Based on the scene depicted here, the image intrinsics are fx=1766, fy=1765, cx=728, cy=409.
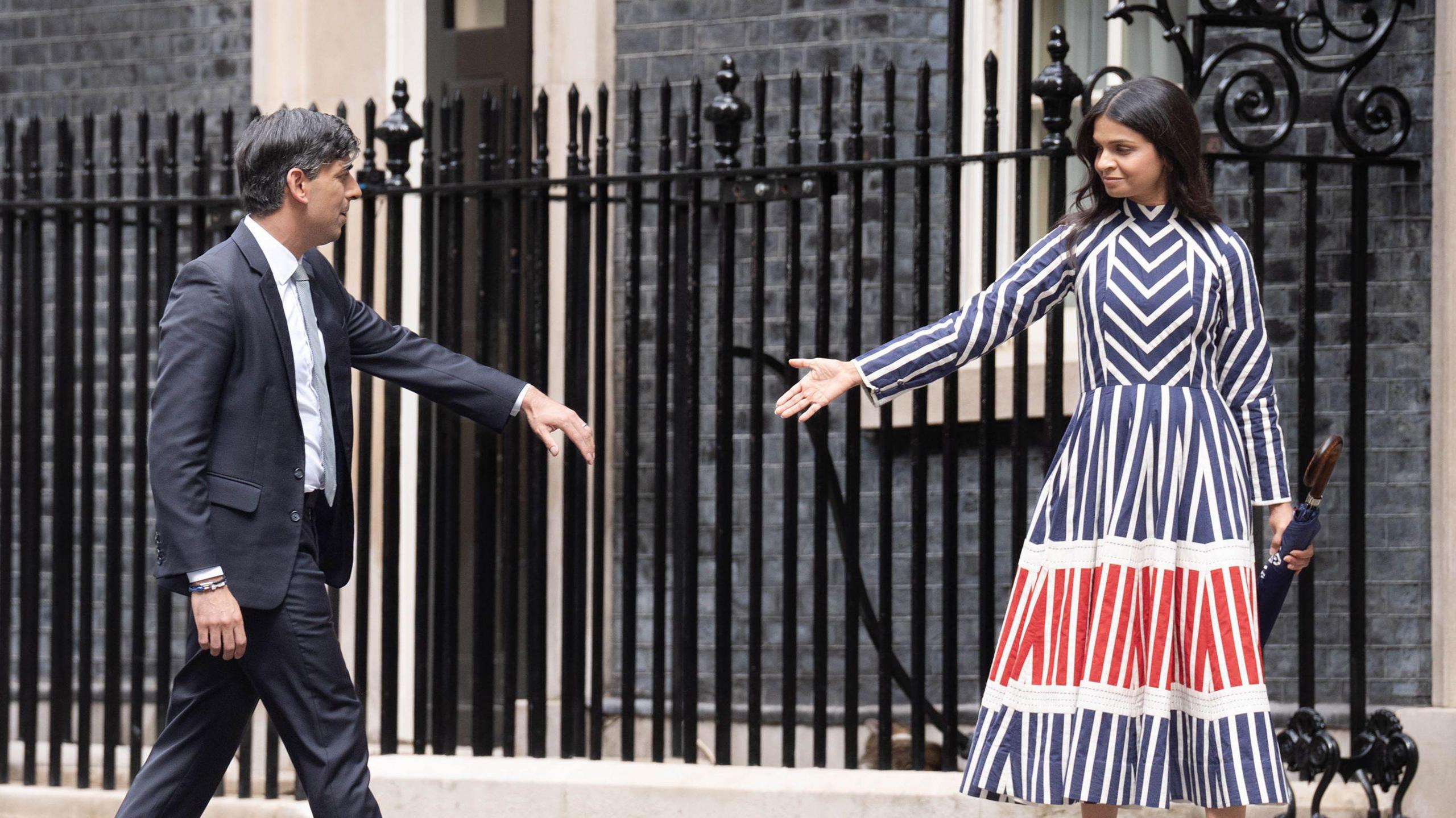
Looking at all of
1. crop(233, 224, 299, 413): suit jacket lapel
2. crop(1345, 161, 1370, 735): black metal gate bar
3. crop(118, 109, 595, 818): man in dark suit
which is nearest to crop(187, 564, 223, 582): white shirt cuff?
crop(118, 109, 595, 818): man in dark suit

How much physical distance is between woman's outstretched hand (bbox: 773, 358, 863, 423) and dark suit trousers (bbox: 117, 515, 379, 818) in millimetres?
1088

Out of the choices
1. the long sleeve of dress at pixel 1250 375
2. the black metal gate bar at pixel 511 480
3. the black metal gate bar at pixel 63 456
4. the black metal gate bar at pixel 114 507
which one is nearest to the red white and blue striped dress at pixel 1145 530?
the long sleeve of dress at pixel 1250 375

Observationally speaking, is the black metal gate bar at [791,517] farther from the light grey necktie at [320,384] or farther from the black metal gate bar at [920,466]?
the light grey necktie at [320,384]

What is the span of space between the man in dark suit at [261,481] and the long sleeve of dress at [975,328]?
121 centimetres

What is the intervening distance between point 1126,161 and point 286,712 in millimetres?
2124

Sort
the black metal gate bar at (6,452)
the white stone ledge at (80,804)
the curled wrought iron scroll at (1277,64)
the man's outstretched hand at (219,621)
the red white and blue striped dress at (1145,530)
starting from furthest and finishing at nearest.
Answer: the black metal gate bar at (6,452) < the white stone ledge at (80,804) < the curled wrought iron scroll at (1277,64) < the red white and blue striped dress at (1145,530) < the man's outstretched hand at (219,621)

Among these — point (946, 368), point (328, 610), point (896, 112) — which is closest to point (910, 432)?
point (896, 112)

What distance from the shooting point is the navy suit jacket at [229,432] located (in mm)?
3627

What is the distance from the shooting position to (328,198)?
3.86 m

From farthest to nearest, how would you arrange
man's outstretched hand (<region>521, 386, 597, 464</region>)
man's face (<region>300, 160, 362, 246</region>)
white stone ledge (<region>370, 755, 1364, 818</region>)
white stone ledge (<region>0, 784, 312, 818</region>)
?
white stone ledge (<region>0, 784, 312, 818</region>) < white stone ledge (<region>370, 755, 1364, 818</region>) < man's outstretched hand (<region>521, 386, 597, 464</region>) < man's face (<region>300, 160, 362, 246</region>)

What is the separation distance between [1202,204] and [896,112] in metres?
2.83

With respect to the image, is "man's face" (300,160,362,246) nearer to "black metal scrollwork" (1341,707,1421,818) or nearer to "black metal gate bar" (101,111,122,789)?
"black metal gate bar" (101,111,122,789)

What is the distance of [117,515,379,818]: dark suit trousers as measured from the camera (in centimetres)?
370

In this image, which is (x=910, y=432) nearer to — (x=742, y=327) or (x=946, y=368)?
(x=742, y=327)
